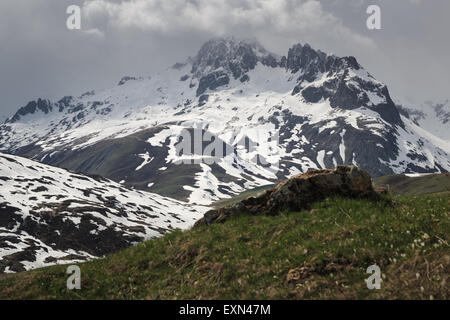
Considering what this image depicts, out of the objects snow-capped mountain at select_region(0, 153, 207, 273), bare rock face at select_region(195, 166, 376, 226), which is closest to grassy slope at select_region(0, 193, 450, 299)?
bare rock face at select_region(195, 166, 376, 226)

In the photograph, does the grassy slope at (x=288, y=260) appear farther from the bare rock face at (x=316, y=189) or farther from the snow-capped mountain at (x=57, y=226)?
the snow-capped mountain at (x=57, y=226)

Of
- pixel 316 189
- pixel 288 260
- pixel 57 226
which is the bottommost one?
pixel 288 260

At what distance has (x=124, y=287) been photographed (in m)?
15.0

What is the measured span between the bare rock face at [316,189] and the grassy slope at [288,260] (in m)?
0.80

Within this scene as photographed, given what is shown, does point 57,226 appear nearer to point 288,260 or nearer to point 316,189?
point 316,189

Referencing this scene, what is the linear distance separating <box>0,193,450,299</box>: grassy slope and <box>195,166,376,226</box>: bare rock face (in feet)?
2.63

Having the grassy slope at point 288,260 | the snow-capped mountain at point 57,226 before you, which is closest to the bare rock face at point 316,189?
the grassy slope at point 288,260

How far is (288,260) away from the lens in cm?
1380

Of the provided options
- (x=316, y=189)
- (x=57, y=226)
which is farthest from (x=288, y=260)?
(x=57, y=226)

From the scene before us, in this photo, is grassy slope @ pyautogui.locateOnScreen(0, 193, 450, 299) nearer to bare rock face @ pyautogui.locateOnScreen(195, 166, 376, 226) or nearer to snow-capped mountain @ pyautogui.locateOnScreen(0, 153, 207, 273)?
bare rock face @ pyautogui.locateOnScreen(195, 166, 376, 226)

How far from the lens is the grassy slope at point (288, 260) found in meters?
12.1

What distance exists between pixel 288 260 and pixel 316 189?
566 cm

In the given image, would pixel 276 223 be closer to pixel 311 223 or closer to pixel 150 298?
pixel 311 223

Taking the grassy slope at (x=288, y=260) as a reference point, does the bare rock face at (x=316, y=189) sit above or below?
above
